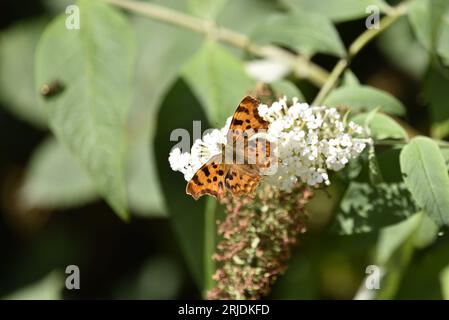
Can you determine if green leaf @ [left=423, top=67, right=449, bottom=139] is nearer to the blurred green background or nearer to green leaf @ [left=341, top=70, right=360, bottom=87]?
green leaf @ [left=341, top=70, right=360, bottom=87]

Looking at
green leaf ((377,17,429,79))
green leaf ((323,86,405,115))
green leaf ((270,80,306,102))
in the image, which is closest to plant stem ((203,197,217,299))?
green leaf ((270,80,306,102))

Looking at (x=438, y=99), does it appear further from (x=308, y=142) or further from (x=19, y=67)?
(x=19, y=67)

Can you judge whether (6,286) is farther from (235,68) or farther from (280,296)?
(235,68)

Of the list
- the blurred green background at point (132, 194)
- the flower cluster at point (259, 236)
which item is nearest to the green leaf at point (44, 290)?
the blurred green background at point (132, 194)

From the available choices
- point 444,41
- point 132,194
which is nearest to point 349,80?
point 444,41

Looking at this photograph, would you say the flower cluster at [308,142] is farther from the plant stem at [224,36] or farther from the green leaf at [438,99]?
the plant stem at [224,36]
